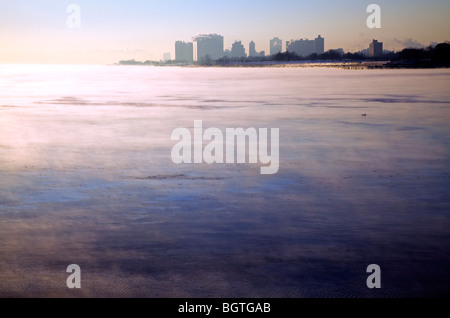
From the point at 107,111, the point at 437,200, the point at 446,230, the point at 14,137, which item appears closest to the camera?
the point at 446,230

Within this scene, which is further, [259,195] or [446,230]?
[259,195]

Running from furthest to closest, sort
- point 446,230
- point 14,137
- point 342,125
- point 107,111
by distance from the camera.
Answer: point 107,111 < point 342,125 < point 14,137 < point 446,230

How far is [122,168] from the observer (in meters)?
12.2

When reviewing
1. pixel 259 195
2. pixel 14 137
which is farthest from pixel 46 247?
pixel 14 137

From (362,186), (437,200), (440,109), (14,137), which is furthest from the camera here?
(440,109)

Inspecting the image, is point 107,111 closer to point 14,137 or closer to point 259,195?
point 14,137

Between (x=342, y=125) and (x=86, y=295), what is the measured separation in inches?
603

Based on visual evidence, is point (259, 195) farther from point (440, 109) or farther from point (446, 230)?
point (440, 109)

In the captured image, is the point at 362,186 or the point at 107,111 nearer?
the point at 362,186

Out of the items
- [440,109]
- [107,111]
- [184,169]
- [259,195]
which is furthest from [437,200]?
[107,111]

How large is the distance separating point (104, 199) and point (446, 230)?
18.2ft

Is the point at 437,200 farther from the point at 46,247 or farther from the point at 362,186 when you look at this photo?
the point at 46,247
